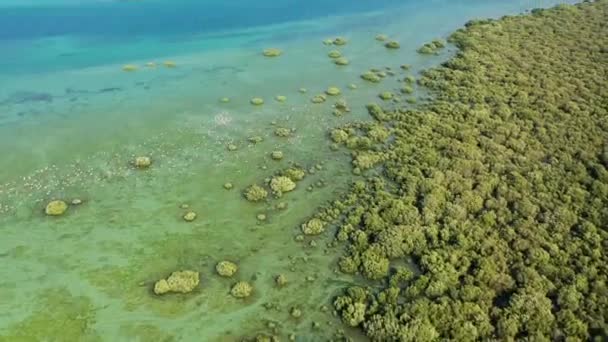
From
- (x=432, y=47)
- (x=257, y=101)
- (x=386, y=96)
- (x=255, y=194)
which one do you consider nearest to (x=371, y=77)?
(x=386, y=96)

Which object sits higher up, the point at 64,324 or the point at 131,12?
the point at 131,12

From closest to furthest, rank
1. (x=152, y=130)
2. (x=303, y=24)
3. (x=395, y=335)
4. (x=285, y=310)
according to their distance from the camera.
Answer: (x=395, y=335), (x=285, y=310), (x=152, y=130), (x=303, y=24)

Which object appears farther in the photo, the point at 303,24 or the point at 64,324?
the point at 303,24

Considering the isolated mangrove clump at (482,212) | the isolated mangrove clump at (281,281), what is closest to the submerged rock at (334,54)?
the isolated mangrove clump at (482,212)

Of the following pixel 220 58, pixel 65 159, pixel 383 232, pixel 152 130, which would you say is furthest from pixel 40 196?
pixel 220 58

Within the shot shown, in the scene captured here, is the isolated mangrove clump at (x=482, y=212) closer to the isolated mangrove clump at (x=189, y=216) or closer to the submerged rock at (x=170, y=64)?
the isolated mangrove clump at (x=189, y=216)

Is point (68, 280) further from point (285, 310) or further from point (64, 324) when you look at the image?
point (285, 310)

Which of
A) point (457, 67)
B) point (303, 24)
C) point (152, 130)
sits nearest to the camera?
point (152, 130)
